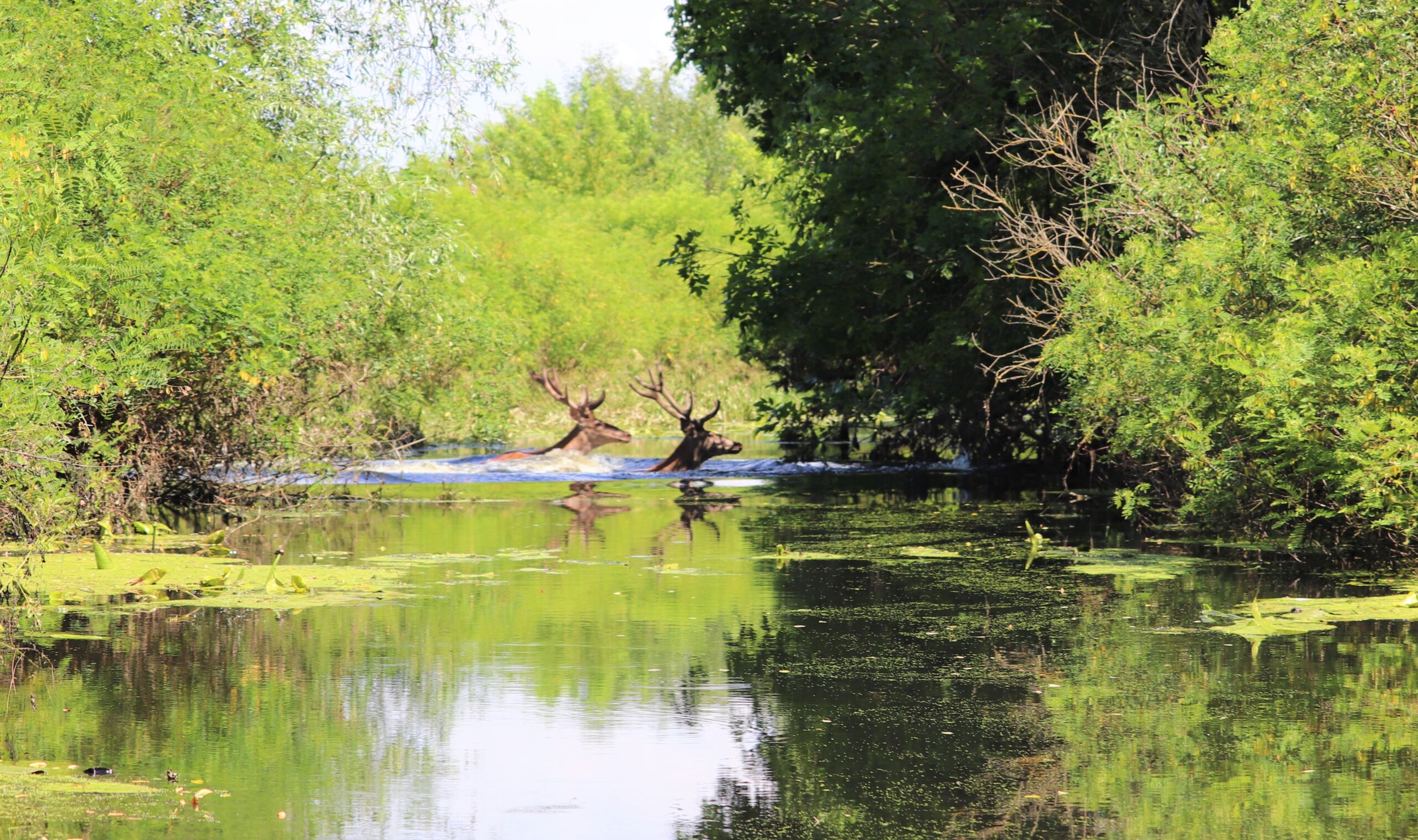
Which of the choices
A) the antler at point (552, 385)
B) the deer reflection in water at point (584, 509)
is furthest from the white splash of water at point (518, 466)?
Answer: the deer reflection in water at point (584, 509)

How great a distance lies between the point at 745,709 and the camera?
7707mm

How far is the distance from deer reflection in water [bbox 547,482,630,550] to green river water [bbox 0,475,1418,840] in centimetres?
242

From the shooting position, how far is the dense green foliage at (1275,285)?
11.1 m

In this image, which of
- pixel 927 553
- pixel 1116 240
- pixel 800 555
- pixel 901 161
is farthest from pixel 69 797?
pixel 901 161

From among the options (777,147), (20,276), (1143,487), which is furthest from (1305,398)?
(777,147)

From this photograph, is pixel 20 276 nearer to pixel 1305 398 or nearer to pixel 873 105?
pixel 1305 398

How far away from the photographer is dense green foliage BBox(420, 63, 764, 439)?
40656 millimetres

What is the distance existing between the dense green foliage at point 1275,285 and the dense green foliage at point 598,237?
8.71 metres

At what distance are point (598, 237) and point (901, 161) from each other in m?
33.5

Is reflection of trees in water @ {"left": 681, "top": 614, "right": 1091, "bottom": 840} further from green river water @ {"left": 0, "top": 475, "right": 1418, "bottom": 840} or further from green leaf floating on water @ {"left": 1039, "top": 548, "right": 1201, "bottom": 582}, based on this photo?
green leaf floating on water @ {"left": 1039, "top": 548, "right": 1201, "bottom": 582}

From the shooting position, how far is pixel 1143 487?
14.3 m

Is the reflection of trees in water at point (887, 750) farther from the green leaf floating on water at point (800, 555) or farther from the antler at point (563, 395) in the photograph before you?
the antler at point (563, 395)

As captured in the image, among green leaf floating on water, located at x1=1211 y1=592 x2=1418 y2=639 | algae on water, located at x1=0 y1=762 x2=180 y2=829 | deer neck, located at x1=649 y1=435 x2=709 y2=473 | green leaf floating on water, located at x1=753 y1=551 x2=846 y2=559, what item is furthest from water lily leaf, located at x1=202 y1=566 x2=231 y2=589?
deer neck, located at x1=649 y1=435 x2=709 y2=473

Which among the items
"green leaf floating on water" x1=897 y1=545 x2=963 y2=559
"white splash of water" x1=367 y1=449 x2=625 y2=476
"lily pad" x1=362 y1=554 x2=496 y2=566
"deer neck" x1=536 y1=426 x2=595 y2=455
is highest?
"deer neck" x1=536 y1=426 x2=595 y2=455
